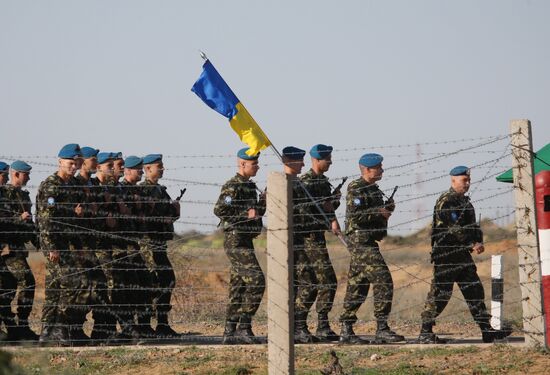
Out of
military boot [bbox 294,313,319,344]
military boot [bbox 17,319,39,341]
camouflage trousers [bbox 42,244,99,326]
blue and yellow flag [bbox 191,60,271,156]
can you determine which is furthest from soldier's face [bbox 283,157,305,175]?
military boot [bbox 17,319,39,341]

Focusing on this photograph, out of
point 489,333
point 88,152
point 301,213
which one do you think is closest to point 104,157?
point 88,152

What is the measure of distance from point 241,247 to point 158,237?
123 cm

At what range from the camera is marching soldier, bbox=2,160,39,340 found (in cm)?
1366

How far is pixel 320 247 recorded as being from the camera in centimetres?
1358

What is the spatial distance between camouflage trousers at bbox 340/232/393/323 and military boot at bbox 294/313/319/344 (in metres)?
0.45

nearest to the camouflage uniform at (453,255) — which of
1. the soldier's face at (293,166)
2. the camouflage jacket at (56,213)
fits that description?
the soldier's face at (293,166)

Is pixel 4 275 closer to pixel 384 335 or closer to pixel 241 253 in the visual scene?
pixel 241 253

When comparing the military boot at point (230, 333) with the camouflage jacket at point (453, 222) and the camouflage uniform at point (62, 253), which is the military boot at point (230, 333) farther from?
the camouflage jacket at point (453, 222)

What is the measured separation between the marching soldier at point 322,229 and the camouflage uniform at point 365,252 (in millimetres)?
291

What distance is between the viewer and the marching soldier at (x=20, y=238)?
13656 mm

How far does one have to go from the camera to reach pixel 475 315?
1270 centimetres

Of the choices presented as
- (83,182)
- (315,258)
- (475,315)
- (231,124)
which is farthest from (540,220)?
(83,182)

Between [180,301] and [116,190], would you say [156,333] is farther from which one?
[180,301]

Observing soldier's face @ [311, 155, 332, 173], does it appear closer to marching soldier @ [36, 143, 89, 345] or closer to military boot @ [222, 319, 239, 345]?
military boot @ [222, 319, 239, 345]
